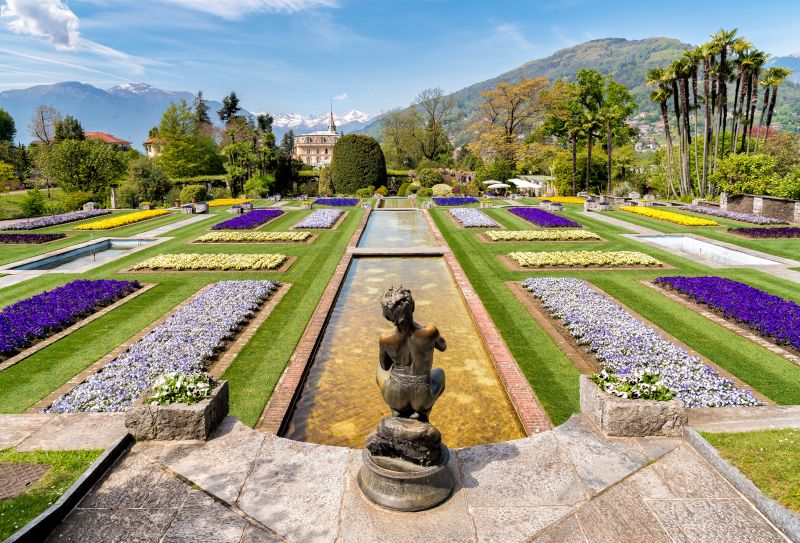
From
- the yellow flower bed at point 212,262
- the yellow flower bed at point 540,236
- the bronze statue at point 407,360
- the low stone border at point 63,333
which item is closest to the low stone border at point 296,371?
the bronze statue at point 407,360

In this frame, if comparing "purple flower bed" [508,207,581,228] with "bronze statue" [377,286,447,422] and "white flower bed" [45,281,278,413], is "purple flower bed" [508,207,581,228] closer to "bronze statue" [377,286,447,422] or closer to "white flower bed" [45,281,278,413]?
"white flower bed" [45,281,278,413]

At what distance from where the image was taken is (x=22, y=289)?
51.0ft

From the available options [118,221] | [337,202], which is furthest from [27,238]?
[337,202]

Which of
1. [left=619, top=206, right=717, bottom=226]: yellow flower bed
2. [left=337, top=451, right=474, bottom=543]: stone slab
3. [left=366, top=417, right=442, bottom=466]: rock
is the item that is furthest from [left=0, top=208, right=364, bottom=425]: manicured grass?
[left=619, top=206, right=717, bottom=226]: yellow flower bed

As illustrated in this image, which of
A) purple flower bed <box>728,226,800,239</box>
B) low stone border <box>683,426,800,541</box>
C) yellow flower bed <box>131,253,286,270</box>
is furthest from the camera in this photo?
purple flower bed <box>728,226,800,239</box>

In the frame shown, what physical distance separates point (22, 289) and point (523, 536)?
17634 millimetres

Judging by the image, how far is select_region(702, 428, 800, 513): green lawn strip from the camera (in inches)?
212

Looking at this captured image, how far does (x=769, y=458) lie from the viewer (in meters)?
5.97

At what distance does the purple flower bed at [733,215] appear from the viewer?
2870cm

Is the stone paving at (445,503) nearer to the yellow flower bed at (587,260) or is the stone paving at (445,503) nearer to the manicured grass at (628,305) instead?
the manicured grass at (628,305)

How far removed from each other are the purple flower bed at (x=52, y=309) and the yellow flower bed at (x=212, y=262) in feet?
8.59

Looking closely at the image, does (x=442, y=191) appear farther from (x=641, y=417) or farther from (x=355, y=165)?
(x=641, y=417)

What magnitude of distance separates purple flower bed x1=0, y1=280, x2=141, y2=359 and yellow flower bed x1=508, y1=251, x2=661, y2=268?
14.6 m

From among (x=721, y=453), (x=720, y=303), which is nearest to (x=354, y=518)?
(x=721, y=453)
